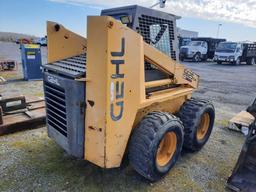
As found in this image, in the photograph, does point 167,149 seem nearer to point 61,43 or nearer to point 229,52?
point 61,43

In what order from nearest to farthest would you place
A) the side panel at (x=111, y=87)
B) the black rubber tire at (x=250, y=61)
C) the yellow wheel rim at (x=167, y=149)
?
the side panel at (x=111, y=87) → the yellow wheel rim at (x=167, y=149) → the black rubber tire at (x=250, y=61)

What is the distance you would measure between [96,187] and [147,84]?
1.40m

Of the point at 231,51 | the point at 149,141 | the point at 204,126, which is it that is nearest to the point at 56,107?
the point at 149,141

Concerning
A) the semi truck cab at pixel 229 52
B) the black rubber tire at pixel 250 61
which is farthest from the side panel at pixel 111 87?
the black rubber tire at pixel 250 61

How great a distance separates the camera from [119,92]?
7.68 ft

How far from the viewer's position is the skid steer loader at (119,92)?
2.25 m

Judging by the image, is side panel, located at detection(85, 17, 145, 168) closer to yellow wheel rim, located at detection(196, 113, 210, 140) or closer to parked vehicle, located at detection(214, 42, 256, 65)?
yellow wheel rim, located at detection(196, 113, 210, 140)

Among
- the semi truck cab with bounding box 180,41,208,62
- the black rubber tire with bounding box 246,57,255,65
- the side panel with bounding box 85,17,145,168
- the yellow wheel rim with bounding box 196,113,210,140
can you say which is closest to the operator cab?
the side panel with bounding box 85,17,145,168

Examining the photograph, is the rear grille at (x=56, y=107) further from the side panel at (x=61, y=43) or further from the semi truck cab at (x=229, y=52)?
the semi truck cab at (x=229, y=52)

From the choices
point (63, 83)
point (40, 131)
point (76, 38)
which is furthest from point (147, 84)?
point (40, 131)

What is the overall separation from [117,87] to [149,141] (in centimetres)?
74

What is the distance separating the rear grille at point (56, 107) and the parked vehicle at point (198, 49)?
64.4ft

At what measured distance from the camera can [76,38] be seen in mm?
3236

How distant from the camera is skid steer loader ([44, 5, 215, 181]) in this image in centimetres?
225
